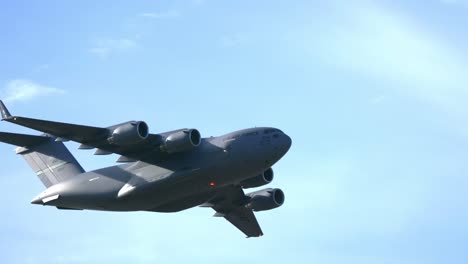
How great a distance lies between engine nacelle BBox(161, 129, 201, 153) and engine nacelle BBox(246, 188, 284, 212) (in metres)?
6.56

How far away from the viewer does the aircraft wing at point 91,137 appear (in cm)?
2850

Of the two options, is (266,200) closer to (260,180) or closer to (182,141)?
(260,180)

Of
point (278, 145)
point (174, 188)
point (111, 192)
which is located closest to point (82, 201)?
point (111, 192)

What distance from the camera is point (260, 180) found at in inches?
1291

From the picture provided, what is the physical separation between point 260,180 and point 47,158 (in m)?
8.04

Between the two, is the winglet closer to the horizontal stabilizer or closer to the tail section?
the horizontal stabilizer

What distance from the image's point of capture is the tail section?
3297cm

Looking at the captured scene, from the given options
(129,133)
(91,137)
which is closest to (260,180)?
(129,133)

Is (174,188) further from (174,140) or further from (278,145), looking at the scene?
(278,145)

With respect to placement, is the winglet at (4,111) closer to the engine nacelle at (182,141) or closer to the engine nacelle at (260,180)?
the engine nacelle at (182,141)

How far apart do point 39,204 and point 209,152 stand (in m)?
6.85

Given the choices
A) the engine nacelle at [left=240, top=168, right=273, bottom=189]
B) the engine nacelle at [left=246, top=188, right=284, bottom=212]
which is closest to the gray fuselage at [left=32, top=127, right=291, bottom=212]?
the engine nacelle at [left=240, top=168, right=273, bottom=189]

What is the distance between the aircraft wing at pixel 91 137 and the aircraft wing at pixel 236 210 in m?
5.06

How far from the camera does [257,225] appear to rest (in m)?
35.8
